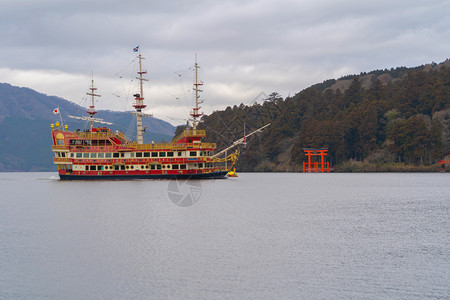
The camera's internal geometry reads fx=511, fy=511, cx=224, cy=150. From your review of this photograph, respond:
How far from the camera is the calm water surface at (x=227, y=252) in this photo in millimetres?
23031

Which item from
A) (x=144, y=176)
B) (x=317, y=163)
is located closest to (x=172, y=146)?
(x=144, y=176)

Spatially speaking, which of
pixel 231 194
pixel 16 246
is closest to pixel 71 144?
pixel 231 194

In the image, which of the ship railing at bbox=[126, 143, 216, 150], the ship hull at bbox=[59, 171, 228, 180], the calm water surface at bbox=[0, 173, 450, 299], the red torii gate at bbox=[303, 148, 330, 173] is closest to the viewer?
the calm water surface at bbox=[0, 173, 450, 299]

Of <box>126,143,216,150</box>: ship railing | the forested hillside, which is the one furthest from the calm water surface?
the forested hillside

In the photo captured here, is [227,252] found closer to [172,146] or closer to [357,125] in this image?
[172,146]

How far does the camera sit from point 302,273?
25391 mm

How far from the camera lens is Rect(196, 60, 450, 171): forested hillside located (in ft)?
424

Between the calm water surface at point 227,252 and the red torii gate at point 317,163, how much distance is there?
93733 millimetres

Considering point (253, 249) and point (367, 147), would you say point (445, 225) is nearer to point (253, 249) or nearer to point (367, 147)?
point (253, 249)

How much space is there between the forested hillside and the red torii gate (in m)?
2.29

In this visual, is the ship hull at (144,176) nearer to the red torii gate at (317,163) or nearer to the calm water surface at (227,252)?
the calm water surface at (227,252)

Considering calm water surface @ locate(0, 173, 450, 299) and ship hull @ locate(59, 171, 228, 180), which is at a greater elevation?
ship hull @ locate(59, 171, 228, 180)

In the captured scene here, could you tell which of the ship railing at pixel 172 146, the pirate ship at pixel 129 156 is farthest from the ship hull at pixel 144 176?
the ship railing at pixel 172 146

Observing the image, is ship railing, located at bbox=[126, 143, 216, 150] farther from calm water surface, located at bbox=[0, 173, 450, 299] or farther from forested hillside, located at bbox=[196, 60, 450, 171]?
forested hillside, located at bbox=[196, 60, 450, 171]
